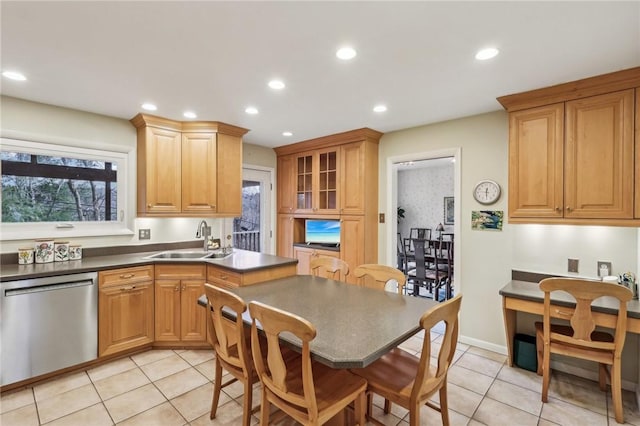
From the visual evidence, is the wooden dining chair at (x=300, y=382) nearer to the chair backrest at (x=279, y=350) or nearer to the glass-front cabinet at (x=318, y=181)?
the chair backrest at (x=279, y=350)

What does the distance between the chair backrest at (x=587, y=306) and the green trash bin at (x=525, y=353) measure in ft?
A: 1.68

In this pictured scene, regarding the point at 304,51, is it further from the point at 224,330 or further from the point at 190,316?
the point at 190,316

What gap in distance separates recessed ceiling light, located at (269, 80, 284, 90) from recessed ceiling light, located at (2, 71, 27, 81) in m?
1.92

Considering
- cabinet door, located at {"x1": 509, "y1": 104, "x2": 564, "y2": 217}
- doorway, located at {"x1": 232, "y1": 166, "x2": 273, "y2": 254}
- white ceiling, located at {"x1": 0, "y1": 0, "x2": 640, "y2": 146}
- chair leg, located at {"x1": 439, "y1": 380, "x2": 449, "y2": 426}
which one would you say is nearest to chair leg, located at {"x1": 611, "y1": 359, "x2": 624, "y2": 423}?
cabinet door, located at {"x1": 509, "y1": 104, "x2": 564, "y2": 217}

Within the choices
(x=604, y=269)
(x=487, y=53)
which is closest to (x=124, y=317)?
(x=487, y=53)

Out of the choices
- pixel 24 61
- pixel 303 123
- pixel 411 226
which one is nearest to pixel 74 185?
pixel 24 61

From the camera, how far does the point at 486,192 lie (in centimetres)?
319

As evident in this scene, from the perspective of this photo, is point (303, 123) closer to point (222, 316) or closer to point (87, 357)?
point (222, 316)

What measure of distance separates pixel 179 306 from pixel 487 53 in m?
3.48

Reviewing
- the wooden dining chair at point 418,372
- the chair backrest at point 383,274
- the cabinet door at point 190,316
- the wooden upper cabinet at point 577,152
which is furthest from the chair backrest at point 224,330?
the wooden upper cabinet at point 577,152

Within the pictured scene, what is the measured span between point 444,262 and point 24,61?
213 inches

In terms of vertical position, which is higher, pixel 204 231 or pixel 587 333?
pixel 204 231

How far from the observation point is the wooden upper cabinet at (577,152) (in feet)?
7.41

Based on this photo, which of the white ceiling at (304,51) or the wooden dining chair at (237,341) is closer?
the white ceiling at (304,51)
